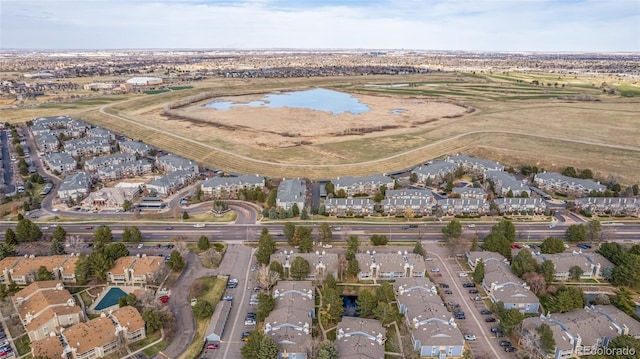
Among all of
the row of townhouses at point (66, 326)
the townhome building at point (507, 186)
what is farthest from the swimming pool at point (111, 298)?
the townhome building at point (507, 186)

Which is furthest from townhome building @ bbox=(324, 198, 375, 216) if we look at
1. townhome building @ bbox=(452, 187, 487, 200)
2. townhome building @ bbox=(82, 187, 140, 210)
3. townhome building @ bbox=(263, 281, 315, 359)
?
townhome building @ bbox=(82, 187, 140, 210)

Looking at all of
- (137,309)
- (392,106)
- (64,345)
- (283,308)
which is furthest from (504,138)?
(64,345)

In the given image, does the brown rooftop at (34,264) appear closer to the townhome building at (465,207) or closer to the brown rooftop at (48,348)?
the brown rooftop at (48,348)

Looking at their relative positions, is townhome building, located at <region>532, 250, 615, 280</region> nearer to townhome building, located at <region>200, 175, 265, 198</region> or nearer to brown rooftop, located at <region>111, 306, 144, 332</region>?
brown rooftop, located at <region>111, 306, 144, 332</region>

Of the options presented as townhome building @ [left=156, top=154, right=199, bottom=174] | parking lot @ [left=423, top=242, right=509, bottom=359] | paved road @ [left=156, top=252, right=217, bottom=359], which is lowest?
paved road @ [left=156, top=252, right=217, bottom=359]

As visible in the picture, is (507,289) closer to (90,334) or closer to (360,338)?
(360,338)

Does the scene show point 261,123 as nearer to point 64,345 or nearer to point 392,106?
point 392,106

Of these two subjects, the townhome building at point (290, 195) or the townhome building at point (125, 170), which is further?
the townhome building at point (125, 170)

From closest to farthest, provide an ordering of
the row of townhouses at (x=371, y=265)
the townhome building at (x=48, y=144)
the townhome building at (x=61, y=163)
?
the row of townhouses at (x=371, y=265) < the townhome building at (x=61, y=163) < the townhome building at (x=48, y=144)
